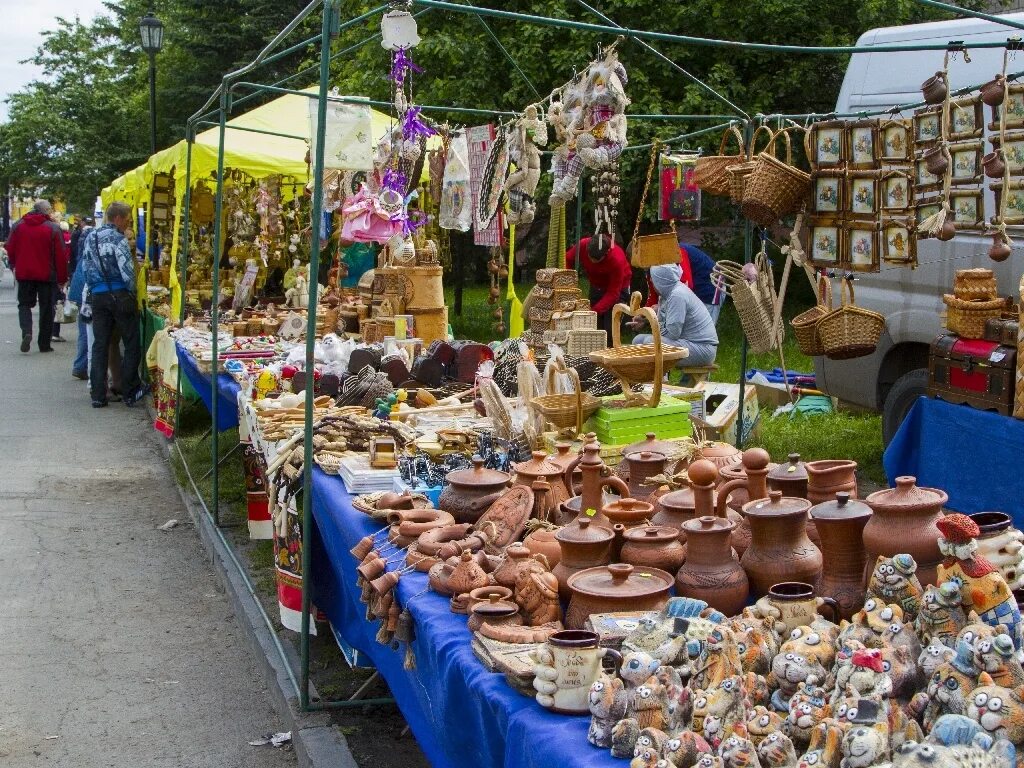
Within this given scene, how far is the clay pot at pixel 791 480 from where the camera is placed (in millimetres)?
2719

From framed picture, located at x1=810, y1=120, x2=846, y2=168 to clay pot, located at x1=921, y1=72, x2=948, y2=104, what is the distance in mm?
440

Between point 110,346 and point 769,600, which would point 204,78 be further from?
point 769,600

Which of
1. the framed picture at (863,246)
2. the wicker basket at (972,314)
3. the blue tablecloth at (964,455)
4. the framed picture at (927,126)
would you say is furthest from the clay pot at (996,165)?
the blue tablecloth at (964,455)

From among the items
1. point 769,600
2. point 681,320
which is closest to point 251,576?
point 681,320

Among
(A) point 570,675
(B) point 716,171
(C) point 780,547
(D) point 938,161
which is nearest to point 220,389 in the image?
(B) point 716,171

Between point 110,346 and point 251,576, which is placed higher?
point 110,346

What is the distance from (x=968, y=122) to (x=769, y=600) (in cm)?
299

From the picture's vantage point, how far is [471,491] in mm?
3480

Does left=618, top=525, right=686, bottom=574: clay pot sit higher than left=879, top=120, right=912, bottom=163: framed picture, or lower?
lower

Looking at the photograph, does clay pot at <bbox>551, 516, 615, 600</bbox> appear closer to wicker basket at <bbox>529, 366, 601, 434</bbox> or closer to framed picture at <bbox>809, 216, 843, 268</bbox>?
wicker basket at <bbox>529, 366, 601, 434</bbox>

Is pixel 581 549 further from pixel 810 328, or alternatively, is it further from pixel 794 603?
pixel 810 328

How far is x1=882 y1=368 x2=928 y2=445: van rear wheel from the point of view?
6.64 m

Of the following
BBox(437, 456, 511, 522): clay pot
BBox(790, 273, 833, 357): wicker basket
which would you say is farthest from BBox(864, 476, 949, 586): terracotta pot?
BBox(790, 273, 833, 357): wicker basket

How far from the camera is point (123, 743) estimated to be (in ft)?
13.6
